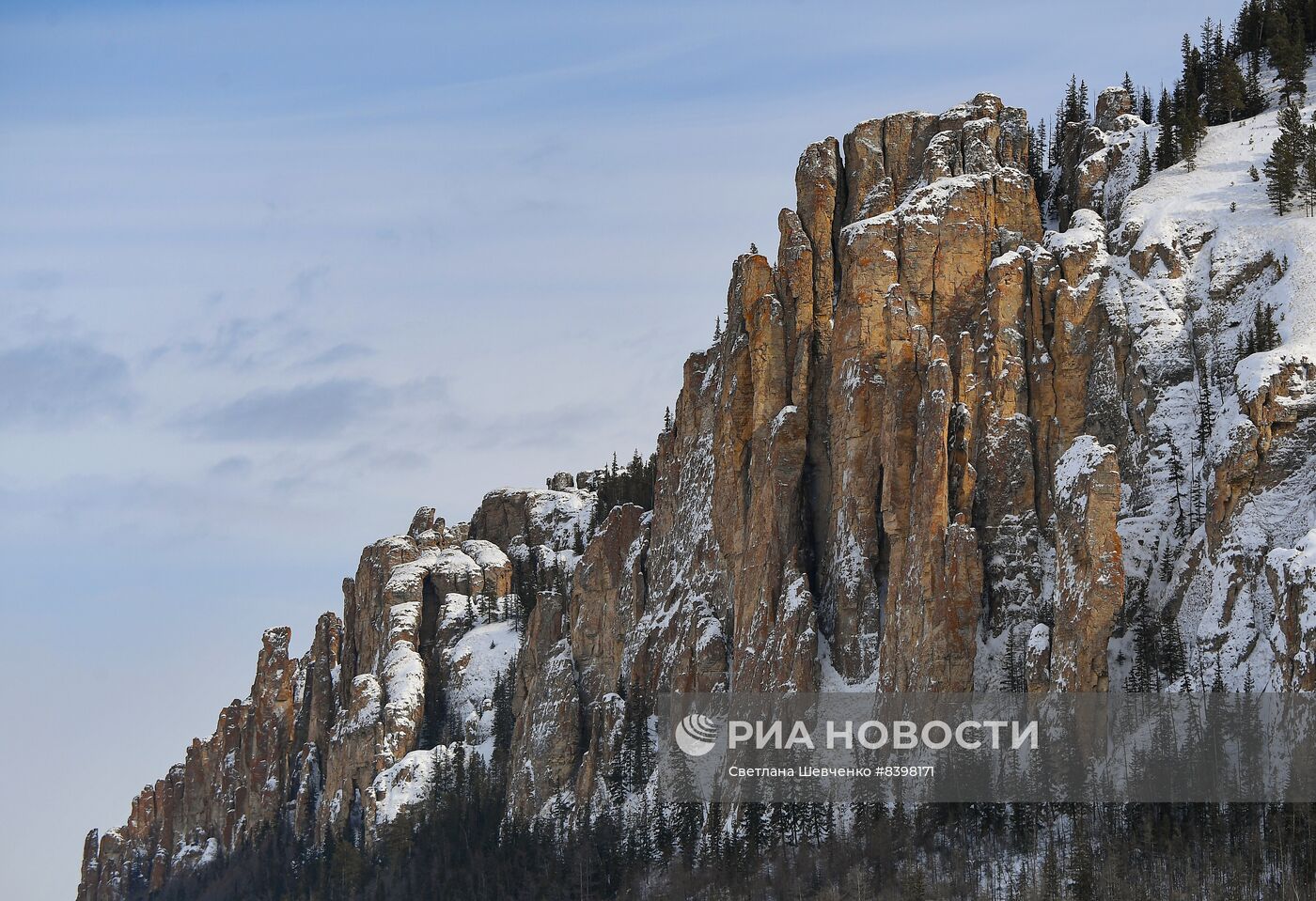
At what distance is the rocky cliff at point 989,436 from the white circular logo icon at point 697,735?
3.70 metres

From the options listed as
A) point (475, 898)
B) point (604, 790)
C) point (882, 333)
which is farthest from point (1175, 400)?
point (475, 898)

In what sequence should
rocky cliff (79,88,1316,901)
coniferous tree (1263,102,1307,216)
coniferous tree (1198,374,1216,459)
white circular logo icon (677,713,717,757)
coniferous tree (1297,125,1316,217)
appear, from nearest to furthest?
rocky cliff (79,88,1316,901) → coniferous tree (1198,374,1216,459) → coniferous tree (1297,125,1316,217) → coniferous tree (1263,102,1307,216) → white circular logo icon (677,713,717,757)

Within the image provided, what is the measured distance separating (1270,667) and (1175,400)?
26.6 meters

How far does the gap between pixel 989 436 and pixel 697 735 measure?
3333 cm

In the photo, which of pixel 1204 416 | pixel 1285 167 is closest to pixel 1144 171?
pixel 1285 167

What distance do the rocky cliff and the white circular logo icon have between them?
3697 mm

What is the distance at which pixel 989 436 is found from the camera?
16400 centimetres

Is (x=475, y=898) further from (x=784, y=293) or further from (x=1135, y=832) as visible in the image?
(x=1135, y=832)

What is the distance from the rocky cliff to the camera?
485ft

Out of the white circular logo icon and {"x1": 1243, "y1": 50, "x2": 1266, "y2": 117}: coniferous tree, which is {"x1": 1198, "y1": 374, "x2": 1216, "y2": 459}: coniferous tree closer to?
{"x1": 1243, "y1": 50, "x2": 1266, "y2": 117}: coniferous tree

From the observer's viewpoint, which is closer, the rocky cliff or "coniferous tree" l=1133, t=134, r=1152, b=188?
the rocky cliff

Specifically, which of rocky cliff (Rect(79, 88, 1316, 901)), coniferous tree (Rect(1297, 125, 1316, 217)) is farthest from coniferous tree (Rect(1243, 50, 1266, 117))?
coniferous tree (Rect(1297, 125, 1316, 217))

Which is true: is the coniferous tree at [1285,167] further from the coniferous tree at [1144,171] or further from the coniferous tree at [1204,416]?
the coniferous tree at [1204,416]

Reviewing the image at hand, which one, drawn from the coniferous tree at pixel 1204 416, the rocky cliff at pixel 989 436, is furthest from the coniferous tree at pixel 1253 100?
the coniferous tree at pixel 1204 416
